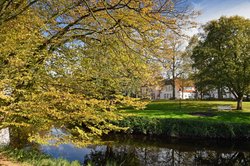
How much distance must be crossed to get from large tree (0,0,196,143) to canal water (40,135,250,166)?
21.3 ft

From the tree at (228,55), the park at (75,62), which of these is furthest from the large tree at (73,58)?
the tree at (228,55)

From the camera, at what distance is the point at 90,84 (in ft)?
24.1

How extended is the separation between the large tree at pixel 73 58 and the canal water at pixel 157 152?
21.3 ft

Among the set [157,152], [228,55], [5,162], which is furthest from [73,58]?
[228,55]

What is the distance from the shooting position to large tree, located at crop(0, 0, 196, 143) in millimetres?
6125

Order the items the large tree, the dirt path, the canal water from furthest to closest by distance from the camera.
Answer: the canal water
the dirt path
the large tree

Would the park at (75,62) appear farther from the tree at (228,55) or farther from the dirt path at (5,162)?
the tree at (228,55)

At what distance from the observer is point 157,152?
15.7m

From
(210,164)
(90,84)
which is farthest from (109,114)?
(210,164)

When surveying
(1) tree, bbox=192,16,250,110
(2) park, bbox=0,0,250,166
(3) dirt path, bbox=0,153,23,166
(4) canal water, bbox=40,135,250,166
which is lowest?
(4) canal water, bbox=40,135,250,166

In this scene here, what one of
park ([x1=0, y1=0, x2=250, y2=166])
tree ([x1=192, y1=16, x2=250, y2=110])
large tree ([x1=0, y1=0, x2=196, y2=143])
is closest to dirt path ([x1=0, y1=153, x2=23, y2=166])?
park ([x1=0, y1=0, x2=250, y2=166])

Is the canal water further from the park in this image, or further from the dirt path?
the dirt path

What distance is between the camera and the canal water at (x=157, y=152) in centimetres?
1398

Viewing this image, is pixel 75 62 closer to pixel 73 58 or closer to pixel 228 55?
pixel 73 58
